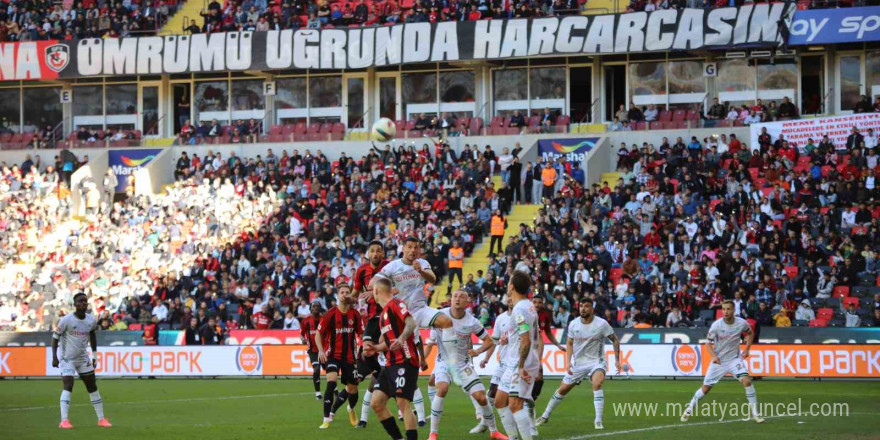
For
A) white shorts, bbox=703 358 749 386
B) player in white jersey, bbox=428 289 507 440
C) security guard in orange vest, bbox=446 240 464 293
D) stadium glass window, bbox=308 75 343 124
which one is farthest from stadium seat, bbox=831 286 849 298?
stadium glass window, bbox=308 75 343 124

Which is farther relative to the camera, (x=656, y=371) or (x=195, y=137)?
(x=195, y=137)

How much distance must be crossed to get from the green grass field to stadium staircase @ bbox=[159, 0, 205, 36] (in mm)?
26317

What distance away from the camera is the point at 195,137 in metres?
50.9

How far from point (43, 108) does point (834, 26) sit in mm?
34776

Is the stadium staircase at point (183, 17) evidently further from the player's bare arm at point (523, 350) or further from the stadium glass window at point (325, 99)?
the player's bare arm at point (523, 350)

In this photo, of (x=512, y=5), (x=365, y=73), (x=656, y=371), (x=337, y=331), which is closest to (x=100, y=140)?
(x=365, y=73)

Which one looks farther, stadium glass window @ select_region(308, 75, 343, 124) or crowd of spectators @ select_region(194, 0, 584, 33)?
stadium glass window @ select_region(308, 75, 343, 124)

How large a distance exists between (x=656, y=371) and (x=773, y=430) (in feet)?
41.5

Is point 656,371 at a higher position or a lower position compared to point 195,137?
lower

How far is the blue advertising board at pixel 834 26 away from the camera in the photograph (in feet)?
137

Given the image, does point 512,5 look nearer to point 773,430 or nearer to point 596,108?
point 596,108

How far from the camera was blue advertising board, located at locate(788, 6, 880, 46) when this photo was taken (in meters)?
41.9

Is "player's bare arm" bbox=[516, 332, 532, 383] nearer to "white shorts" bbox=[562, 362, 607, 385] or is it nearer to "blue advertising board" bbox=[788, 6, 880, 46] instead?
"white shorts" bbox=[562, 362, 607, 385]

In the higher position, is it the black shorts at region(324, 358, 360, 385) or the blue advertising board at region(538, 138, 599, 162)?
the blue advertising board at region(538, 138, 599, 162)
